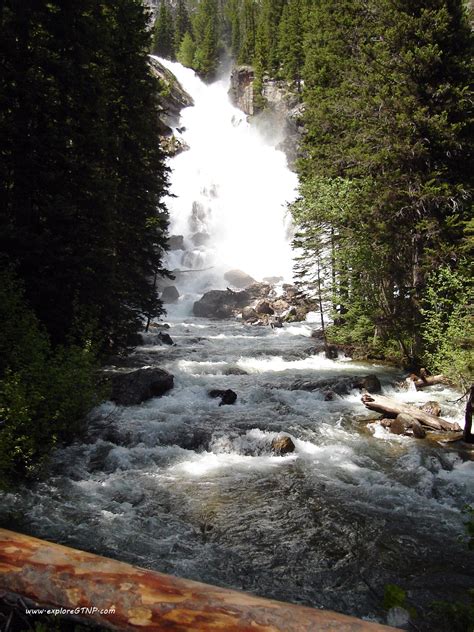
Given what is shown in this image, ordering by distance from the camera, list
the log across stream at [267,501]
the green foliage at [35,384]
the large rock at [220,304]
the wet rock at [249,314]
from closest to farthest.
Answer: the log across stream at [267,501] → the green foliage at [35,384] → the wet rock at [249,314] → the large rock at [220,304]

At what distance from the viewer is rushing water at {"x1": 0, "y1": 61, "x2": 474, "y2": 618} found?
5934 mm

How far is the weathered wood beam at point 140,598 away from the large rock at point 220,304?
34435 mm

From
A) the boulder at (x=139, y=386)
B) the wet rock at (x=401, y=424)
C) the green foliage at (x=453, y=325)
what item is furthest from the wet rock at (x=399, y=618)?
the boulder at (x=139, y=386)

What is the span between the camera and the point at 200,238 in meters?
54.2

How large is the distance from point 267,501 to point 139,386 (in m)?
6.43

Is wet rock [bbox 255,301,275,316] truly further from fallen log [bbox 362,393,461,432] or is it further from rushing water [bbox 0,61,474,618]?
fallen log [bbox 362,393,461,432]

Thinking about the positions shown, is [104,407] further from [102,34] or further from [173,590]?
[102,34]

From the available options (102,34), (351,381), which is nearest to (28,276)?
(102,34)

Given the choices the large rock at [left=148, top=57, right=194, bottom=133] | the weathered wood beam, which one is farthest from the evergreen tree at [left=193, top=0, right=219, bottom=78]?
the weathered wood beam

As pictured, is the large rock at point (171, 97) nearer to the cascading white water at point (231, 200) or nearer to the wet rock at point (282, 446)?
the cascading white water at point (231, 200)

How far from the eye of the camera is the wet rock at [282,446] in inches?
390

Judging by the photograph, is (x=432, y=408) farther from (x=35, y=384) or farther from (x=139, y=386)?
(x=35, y=384)

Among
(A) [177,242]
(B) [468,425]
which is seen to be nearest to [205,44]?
(A) [177,242]

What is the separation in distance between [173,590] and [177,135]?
7052cm
